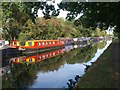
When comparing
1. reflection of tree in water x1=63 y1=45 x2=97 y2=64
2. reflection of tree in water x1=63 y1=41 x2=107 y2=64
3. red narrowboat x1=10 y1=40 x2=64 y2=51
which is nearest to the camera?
reflection of tree in water x1=63 y1=45 x2=97 y2=64

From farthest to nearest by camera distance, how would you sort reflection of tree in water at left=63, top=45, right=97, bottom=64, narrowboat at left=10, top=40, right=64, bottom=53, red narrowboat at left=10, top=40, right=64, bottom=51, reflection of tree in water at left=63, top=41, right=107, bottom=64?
red narrowboat at left=10, top=40, right=64, bottom=51 < narrowboat at left=10, top=40, right=64, bottom=53 < reflection of tree in water at left=63, top=41, right=107, bottom=64 < reflection of tree in water at left=63, top=45, right=97, bottom=64

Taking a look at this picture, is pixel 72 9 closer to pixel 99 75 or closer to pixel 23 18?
pixel 99 75

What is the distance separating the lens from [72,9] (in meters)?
20.0

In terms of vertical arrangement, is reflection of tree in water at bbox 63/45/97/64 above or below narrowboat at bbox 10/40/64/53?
below

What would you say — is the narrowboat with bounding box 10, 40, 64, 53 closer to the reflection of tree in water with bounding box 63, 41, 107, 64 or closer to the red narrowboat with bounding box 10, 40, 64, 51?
the red narrowboat with bounding box 10, 40, 64, 51

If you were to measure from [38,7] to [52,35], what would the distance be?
152 feet

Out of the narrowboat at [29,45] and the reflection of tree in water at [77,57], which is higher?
the narrowboat at [29,45]

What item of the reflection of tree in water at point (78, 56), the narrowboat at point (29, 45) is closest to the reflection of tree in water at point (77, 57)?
the reflection of tree in water at point (78, 56)

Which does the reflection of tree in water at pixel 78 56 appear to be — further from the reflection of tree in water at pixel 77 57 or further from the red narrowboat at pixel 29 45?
the red narrowboat at pixel 29 45

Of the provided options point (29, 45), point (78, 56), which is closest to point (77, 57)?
point (78, 56)

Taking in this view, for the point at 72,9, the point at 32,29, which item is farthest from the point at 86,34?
the point at 72,9

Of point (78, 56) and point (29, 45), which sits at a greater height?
point (29, 45)

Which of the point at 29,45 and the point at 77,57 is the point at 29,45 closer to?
the point at 29,45

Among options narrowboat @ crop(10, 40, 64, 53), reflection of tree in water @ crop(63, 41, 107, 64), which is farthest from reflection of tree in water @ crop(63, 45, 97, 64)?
narrowboat @ crop(10, 40, 64, 53)
